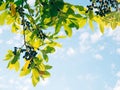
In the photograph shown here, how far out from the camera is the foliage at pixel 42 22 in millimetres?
5238

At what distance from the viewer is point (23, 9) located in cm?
586

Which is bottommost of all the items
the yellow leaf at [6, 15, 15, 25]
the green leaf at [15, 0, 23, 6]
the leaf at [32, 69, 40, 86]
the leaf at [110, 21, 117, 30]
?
the leaf at [32, 69, 40, 86]

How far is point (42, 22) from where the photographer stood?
5.73 metres

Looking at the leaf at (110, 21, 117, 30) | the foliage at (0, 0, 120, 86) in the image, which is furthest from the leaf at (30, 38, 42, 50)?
the leaf at (110, 21, 117, 30)

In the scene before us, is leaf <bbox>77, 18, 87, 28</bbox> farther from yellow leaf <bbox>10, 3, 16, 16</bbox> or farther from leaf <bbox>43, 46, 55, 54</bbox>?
yellow leaf <bbox>10, 3, 16, 16</bbox>

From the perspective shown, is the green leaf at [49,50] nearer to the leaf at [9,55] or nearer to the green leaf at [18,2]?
the leaf at [9,55]

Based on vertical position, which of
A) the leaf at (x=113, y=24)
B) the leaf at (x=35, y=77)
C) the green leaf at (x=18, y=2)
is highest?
the green leaf at (x=18, y=2)

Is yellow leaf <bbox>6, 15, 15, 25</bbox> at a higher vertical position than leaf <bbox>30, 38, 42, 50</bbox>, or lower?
higher

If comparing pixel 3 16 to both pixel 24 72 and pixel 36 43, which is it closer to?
pixel 36 43

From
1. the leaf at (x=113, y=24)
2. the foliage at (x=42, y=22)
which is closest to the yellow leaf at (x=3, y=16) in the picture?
the foliage at (x=42, y=22)

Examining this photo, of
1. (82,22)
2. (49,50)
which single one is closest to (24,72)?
(49,50)

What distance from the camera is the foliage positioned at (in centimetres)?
524

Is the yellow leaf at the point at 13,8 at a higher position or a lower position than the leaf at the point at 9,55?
higher

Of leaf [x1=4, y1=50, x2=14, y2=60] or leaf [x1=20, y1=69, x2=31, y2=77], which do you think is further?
leaf [x1=4, y1=50, x2=14, y2=60]
